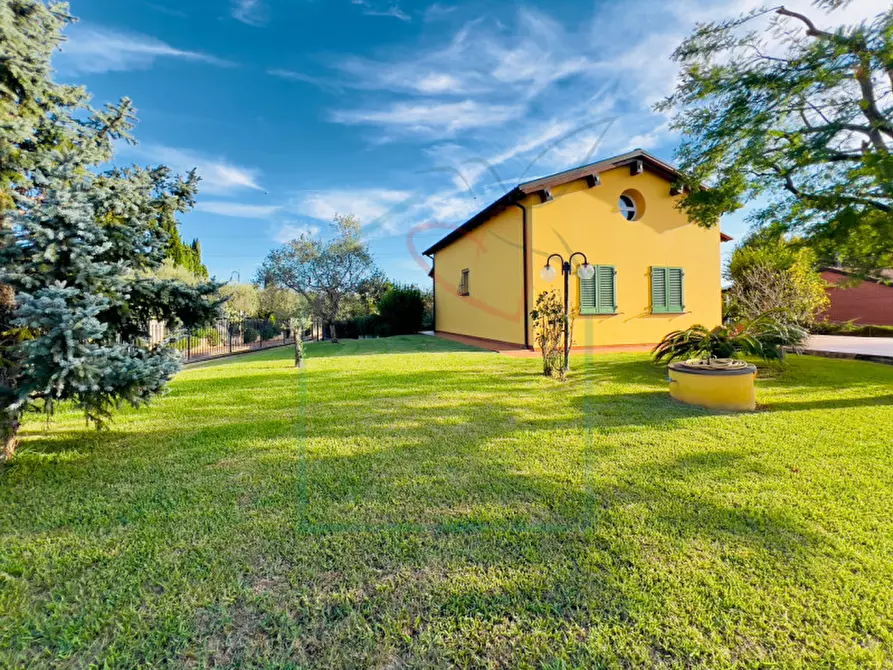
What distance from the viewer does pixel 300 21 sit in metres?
6.15

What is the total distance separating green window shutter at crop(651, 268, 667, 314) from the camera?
980 cm

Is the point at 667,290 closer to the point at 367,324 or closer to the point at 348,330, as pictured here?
the point at 367,324

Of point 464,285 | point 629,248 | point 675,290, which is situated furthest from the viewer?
point 464,285

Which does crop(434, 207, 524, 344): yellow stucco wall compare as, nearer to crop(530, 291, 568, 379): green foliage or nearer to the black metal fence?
crop(530, 291, 568, 379): green foliage

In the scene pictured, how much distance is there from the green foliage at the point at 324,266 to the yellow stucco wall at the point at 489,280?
141 inches

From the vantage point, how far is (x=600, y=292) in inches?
365

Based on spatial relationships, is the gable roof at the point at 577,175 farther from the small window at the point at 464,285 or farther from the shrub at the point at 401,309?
the shrub at the point at 401,309

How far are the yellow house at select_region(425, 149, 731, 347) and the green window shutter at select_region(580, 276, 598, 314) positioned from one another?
1.0 inches

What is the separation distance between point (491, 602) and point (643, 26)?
7931 mm

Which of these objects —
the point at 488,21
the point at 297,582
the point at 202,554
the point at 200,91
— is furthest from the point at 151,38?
the point at 297,582

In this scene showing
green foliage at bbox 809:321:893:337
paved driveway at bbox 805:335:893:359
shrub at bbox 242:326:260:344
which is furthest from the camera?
shrub at bbox 242:326:260:344

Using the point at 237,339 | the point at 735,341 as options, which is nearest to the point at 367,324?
the point at 237,339

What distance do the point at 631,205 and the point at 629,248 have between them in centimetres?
134

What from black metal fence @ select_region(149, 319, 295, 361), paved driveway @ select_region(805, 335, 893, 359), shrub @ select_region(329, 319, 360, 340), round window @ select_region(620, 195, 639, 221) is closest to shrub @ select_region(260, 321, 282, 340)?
black metal fence @ select_region(149, 319, 295, 361)
